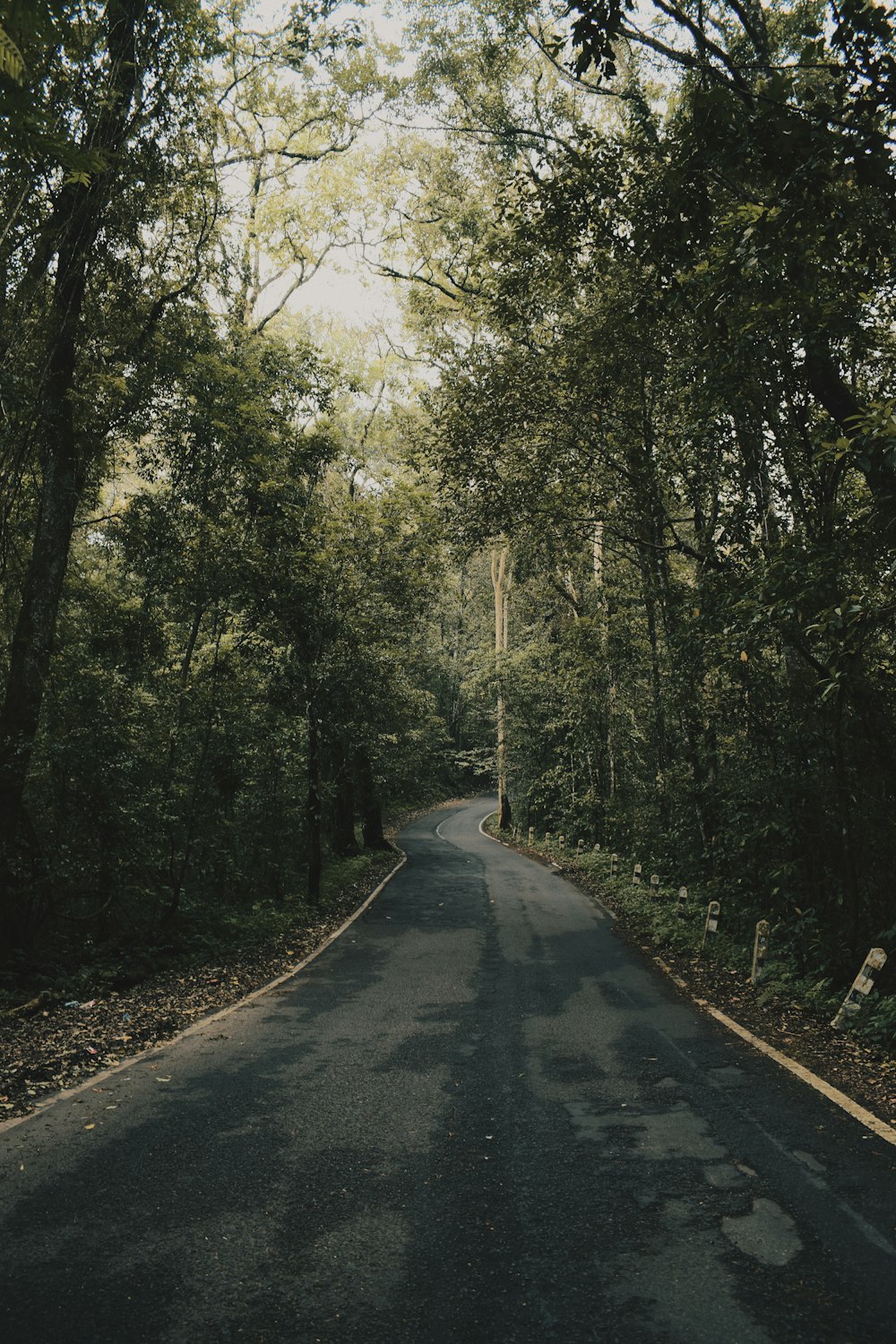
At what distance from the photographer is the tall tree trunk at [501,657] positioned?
29.5m

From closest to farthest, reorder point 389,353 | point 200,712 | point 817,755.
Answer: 1. point 817,755
2. point 200,712
3. point 389,353

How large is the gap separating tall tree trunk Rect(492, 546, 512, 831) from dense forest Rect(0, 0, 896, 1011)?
10371mm

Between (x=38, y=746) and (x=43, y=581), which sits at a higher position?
(x=43, y=581)

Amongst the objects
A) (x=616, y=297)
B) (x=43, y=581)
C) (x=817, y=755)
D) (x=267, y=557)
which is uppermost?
(x=616, y=297)

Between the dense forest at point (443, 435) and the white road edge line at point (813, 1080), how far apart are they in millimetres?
1362

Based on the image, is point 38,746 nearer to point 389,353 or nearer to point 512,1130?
point 512,1130

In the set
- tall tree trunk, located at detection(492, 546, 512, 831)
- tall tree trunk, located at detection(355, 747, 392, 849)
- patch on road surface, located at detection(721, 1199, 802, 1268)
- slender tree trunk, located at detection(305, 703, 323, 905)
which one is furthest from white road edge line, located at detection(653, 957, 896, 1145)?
tall tree trunk, located at detection(492, 546, 512, 831)

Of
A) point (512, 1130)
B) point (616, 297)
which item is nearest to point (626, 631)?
point (616, 297)

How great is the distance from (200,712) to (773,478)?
8.46 meters

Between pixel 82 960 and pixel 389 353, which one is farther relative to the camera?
pixel 389 353

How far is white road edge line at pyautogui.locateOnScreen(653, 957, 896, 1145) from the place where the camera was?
4.65 m

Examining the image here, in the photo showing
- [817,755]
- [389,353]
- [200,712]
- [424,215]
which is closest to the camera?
[817,755]

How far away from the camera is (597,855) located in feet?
71.8

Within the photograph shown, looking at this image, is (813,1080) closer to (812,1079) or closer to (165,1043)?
(812,1079)
